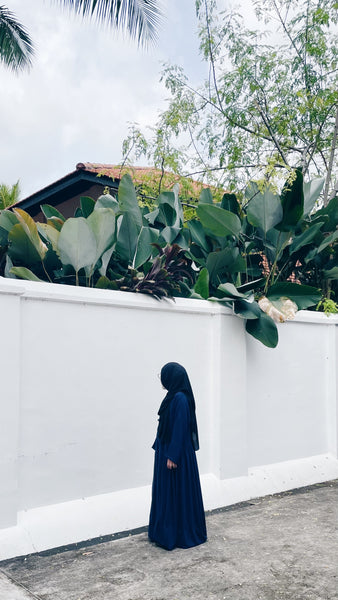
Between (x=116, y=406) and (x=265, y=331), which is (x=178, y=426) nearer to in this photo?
(x=116, y=406)

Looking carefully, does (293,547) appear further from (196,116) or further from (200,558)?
(196,116)

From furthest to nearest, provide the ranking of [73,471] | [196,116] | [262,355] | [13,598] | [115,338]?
[196,116], [262,355], [115,338], [73,471], [13,598]

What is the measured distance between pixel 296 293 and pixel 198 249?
1362 mm

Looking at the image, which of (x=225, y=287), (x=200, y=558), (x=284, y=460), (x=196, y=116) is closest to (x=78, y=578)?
(x=200, y=558)

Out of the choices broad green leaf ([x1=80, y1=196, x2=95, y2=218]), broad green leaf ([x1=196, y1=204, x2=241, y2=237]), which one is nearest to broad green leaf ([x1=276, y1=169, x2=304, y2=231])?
broad green leaf ([x1=196, y1=204, x2=241, y2=237])

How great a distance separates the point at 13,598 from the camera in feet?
13.3

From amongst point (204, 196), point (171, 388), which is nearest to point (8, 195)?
point (204, 196)

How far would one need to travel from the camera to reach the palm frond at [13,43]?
13258 millimetres

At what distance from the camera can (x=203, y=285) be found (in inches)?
277

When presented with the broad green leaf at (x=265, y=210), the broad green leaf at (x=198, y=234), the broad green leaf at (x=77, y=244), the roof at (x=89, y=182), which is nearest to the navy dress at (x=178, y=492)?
the broad green leaf at (x=77, y=244)

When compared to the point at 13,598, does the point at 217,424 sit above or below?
above

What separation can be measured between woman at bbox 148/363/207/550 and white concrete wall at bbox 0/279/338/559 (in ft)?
1.86

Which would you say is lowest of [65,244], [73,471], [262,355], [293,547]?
[293,547]

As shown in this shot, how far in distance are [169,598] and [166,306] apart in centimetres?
294
